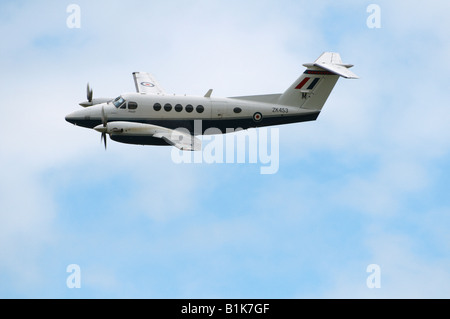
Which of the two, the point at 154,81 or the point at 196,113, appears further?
the point at 154,81

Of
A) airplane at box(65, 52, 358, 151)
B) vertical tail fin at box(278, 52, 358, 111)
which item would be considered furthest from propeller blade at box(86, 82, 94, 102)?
vertical tail fin at box(278, 52, 358, 111)

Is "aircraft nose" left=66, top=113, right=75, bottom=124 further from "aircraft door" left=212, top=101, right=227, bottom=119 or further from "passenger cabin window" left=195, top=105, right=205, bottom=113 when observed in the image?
"aircraft door" left=212, top=101, right=227, bottom=119

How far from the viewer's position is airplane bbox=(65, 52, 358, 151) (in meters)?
50.8

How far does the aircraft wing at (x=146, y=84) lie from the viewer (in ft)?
188

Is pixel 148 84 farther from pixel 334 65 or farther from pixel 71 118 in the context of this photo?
pixel 334 65

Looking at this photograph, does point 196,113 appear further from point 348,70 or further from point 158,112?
point 348,70

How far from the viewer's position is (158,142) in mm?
51031

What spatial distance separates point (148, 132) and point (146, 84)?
796 cm

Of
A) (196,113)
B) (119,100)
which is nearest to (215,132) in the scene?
(196,113)

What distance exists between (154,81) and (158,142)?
871cm

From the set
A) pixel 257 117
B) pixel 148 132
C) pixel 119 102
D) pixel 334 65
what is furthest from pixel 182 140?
pixel 334 65

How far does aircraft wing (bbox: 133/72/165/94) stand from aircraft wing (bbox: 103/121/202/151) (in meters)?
6.16

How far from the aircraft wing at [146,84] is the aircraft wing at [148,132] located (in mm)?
6161

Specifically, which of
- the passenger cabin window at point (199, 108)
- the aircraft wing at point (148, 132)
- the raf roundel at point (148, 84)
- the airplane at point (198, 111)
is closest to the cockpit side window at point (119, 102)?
the airplane at point (198, 111)
